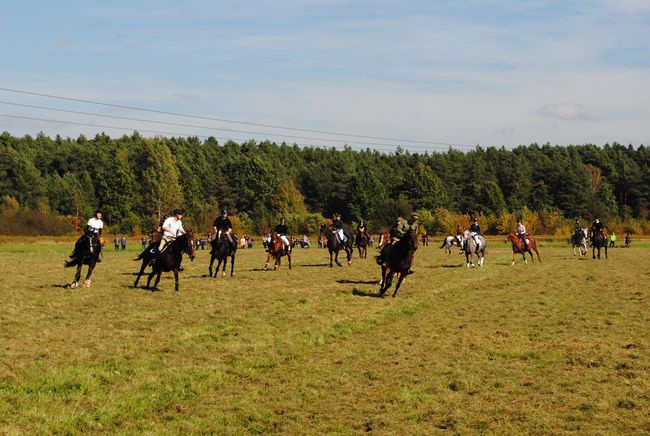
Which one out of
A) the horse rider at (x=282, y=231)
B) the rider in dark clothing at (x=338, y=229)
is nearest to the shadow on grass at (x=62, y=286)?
the horse rider at (x=282, y=231)

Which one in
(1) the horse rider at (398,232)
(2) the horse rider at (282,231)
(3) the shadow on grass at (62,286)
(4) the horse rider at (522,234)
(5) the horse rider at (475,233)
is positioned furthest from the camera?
(4) the horse rider at (522,234)

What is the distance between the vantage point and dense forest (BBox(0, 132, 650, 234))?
107 metres

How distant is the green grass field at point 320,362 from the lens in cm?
877

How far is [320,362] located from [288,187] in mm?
114543

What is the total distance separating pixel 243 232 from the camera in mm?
104062

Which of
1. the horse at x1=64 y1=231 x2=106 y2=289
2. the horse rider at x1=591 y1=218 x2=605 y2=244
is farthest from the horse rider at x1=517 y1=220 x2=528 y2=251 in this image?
the horse at x1=64 y1=231 x2=106 y2=289

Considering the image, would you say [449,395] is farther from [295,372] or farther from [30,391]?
[30,391]

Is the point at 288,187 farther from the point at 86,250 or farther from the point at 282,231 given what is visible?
the point at 86,250

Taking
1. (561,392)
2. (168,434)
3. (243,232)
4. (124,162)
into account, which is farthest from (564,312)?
(124,162)

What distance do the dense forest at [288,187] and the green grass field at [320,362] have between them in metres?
78.1

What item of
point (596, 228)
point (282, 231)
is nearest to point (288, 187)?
point (596, 228)

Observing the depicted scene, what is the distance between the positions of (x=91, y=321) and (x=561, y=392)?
1030 cm

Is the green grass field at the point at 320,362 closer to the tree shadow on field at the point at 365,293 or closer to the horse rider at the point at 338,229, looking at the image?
the tree shadow on field at the point at 365,293

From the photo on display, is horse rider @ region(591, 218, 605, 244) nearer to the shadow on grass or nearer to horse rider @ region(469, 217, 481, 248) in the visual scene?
horse rider @ region(469, 217, 481, 248)
